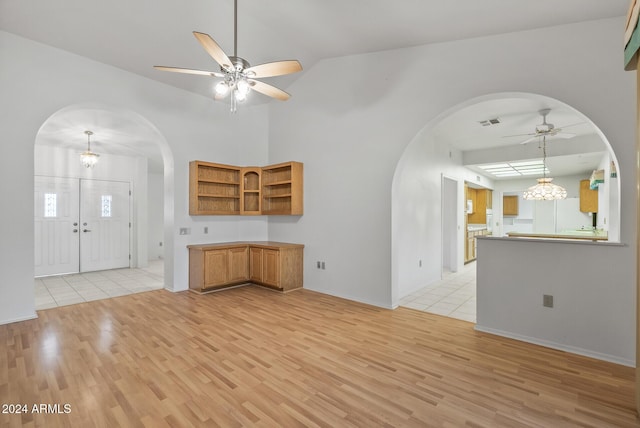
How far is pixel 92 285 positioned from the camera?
5375 mm

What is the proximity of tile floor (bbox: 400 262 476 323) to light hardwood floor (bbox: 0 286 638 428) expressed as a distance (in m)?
0.42

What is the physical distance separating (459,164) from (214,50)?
6.42 m

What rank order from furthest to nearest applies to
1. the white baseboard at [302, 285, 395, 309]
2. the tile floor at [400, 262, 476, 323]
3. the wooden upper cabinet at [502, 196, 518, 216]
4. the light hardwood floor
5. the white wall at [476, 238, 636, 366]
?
1. the wooden upper cabinet at [502, 196, 518, 216]
2. the white baseboard at [302, 285, 395, 309]
3. the tile floor at [400, 262, 476, 323]
4. the white wall at [476, 238, 636, 366]
5. the light hardwood floor

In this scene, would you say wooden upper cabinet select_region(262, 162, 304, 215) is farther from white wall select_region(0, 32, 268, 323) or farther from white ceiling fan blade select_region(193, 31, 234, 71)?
white ceiling fan blade select_region(193, 31, 234, 71)

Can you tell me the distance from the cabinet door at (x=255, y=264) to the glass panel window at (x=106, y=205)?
13.9ft

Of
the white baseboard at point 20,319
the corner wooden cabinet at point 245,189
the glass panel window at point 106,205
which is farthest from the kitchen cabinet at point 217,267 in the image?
the glass panel window at point 106,205

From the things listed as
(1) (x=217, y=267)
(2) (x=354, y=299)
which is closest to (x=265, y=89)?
(1) (x=217, y=267)

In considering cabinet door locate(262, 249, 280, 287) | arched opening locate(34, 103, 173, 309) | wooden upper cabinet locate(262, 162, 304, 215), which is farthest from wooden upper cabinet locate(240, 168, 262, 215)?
arched opening locate(34, 103, 173, 309)

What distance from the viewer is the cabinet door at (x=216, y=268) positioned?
4.68 meters

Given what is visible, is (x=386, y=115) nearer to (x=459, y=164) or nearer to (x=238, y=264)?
(x=238, y=264)

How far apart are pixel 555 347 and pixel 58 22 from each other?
20.9 feet

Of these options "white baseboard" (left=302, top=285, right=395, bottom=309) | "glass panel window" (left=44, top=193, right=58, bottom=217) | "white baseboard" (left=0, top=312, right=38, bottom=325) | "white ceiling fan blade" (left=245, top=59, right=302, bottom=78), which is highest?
"white ceiling fan blade" (left=245, top=59, right=302, bottom=78)

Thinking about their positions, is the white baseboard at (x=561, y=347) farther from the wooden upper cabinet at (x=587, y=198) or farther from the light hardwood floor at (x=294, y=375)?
the wooden upper cabinet at (x=587, y=198)

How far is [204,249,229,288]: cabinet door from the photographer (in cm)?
468
